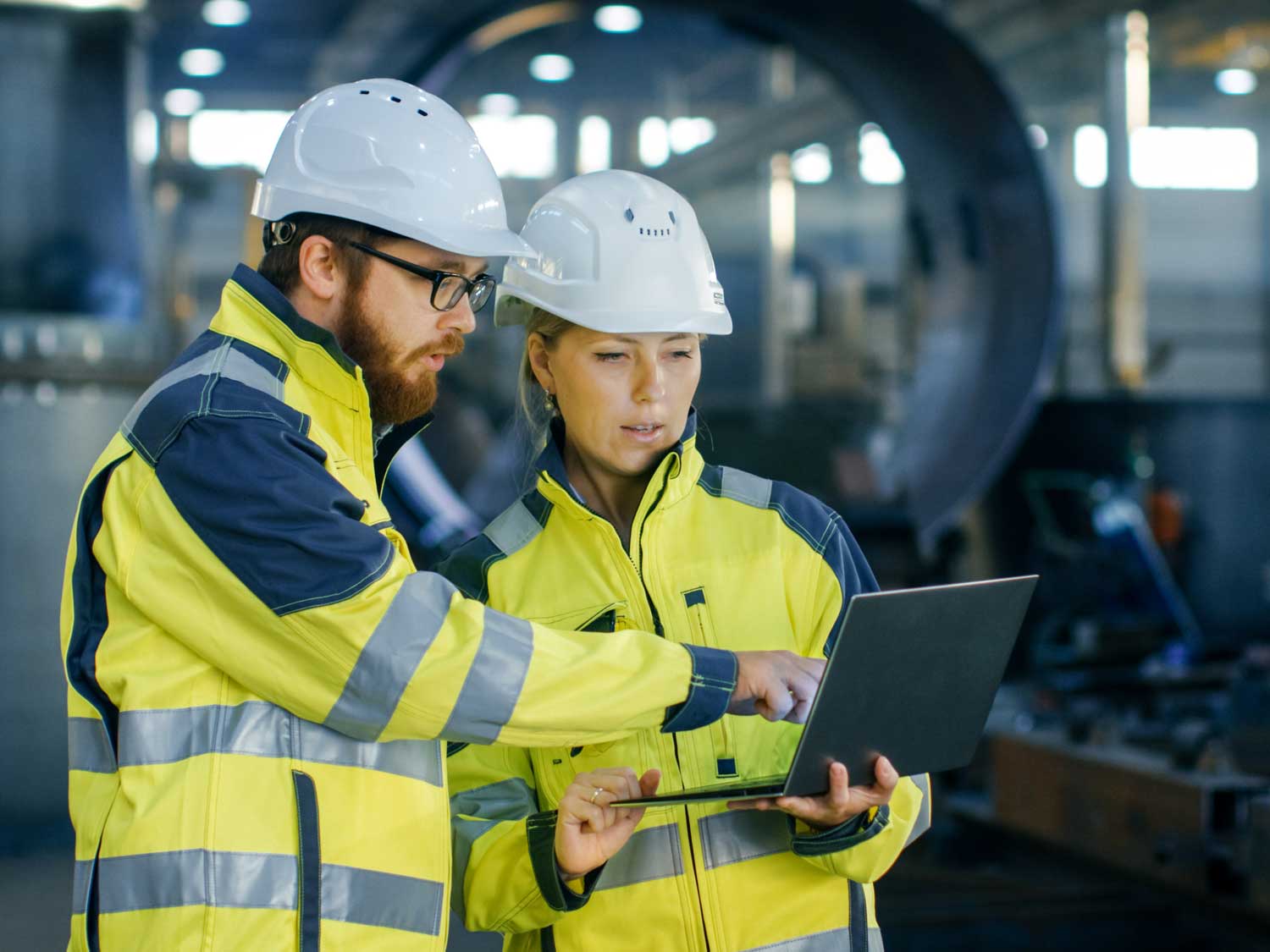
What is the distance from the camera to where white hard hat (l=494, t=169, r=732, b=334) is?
1593 mm

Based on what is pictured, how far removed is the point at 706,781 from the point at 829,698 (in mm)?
256

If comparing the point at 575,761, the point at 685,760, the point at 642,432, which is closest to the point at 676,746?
the point at 685,760

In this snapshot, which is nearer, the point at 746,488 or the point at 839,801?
the point at 839,801

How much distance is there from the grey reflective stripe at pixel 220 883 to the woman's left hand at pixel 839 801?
1.21ft

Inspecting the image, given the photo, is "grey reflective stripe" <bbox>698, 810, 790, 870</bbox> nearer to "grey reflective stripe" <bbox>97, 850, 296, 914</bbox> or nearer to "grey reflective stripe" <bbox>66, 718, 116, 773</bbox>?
"grey reflective stripe" <bbox>97, 850, 296, 914</bbox>

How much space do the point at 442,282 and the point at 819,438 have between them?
7.55 metres

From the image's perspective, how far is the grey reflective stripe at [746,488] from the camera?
158cm

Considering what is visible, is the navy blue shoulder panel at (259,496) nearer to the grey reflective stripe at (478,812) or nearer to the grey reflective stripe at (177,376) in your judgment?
the grey reflective stripe at (177,376)

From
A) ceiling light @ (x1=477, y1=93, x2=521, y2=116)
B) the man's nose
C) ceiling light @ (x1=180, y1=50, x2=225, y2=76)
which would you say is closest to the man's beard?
the man's nose

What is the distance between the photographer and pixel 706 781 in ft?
4.89

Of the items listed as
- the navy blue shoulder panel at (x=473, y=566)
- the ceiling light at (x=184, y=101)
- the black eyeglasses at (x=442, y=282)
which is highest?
the ceiling light at (x=184, y=101)

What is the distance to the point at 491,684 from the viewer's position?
4.23ft

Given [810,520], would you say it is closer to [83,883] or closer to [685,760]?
[685,760]

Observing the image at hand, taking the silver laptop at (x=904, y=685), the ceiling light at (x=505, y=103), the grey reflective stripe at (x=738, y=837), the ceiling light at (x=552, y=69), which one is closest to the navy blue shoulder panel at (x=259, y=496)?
the silver laptop at (x=904, y=685)
